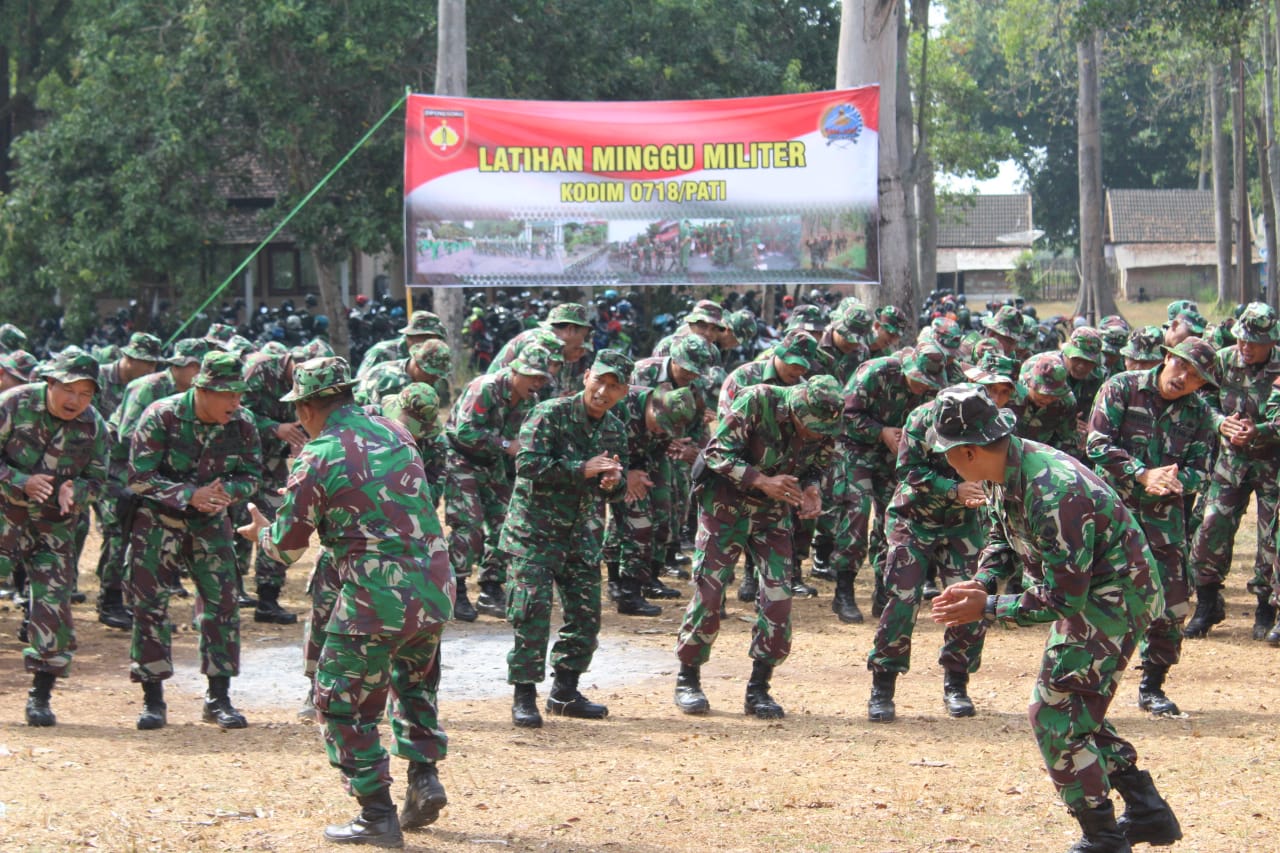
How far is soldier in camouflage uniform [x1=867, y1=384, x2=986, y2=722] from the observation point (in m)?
8.78

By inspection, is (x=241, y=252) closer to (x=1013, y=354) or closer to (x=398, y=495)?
(x=1013, y=354)

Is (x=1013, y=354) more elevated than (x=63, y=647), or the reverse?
(x=1013, y=354)

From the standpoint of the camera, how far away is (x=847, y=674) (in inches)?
408

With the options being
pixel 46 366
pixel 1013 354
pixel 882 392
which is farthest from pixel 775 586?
pixel 1013 354

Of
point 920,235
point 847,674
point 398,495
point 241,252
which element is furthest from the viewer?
point 920,235

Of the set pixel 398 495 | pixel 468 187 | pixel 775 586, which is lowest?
pixel 775 586

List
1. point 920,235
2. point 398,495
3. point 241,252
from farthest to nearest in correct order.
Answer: point 920,235, point 241,252, point 398,495

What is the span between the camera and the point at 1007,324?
14.0 m

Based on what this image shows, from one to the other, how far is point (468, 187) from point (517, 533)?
354 inches

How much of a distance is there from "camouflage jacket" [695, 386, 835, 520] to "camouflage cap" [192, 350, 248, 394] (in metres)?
2.64

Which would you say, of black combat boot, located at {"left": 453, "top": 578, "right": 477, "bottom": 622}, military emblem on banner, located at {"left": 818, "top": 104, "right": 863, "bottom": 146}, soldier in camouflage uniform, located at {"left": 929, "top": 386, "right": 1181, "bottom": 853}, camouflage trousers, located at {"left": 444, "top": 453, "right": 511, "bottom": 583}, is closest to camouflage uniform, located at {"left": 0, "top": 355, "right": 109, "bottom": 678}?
camouflage trousers, located at {"left": 444, "top": 453, "right": 511, "bottom": 583}

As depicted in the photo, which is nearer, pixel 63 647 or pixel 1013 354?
pixel 63 647

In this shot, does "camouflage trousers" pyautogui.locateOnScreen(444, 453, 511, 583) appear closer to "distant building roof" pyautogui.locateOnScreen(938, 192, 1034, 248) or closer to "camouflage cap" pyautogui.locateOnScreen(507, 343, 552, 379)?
"camouflage cap" pyautogui.locateOnScreen(507, 343, 552, 379)

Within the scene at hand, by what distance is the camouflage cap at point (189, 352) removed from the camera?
11.3m
